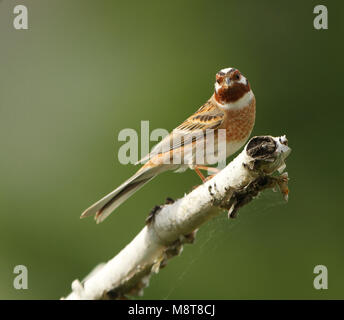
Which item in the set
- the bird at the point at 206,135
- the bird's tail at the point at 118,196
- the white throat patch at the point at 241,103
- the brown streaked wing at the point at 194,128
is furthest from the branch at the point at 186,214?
the white throat patch at the point at 241,103

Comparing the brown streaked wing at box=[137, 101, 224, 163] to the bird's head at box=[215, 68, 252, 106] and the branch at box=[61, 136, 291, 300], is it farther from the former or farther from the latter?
the branch at box=[61, 136, 291, 300]

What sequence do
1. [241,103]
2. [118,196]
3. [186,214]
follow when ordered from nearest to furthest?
1. [186,214]
2. [118,196]
3. [241,103]

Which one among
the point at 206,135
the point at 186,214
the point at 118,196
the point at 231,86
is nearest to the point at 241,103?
the point at 231,86

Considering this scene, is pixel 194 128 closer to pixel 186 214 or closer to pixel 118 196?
pixel 118 196

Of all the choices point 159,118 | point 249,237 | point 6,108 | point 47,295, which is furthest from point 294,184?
point 6,108

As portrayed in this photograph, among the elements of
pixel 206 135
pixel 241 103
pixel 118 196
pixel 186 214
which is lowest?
pixel 186 214

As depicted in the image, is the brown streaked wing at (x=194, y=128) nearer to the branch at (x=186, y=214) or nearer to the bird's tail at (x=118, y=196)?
the bird's tail at (x=118, y=196)

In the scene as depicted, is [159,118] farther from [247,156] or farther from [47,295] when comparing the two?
[247,156]

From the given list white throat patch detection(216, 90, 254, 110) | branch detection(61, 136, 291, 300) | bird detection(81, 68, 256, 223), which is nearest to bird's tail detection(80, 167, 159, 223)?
bird detection(81, 68, 256, 223)
